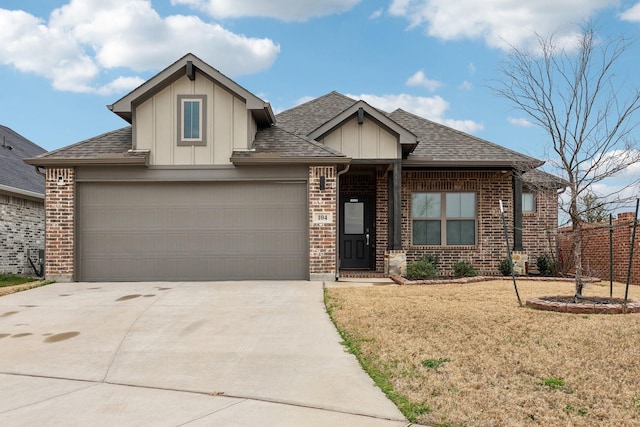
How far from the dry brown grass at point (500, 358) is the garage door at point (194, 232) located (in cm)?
364

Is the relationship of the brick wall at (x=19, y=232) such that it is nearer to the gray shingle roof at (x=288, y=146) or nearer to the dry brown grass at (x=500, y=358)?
the gray shingle roof at (x=288, y=146)

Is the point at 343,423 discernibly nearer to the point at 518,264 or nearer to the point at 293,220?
the point at 293,220

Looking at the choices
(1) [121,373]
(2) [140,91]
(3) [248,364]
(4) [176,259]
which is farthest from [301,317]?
(2) [140,91]

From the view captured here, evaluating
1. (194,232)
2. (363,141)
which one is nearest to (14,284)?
(194,232)

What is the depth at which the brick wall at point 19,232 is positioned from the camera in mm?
17906

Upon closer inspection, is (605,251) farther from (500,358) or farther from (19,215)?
(19,215)

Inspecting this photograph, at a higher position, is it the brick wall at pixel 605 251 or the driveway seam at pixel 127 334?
the brick wall at pixel 605 251

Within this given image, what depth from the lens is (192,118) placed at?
45.5 feet

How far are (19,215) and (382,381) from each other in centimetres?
1690

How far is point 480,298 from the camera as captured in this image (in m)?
10.8

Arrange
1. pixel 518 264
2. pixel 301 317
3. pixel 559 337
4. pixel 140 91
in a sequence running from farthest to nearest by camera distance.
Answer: pixel 518 264
pixel 140 91
pixel 301 317
pixel 559 337

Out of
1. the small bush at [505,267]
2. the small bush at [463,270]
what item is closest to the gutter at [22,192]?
the small bush at [463,270]

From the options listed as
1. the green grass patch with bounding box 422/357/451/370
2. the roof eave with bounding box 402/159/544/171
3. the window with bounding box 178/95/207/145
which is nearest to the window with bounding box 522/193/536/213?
the roof eave with bounding box 402/159/544/171

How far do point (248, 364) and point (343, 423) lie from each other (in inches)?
80.6
